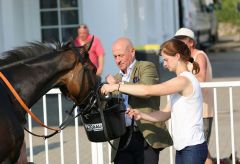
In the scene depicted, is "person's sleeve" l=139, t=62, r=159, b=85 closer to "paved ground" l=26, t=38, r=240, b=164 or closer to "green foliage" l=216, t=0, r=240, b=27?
"paved ground" l=26, t=38, r=240, b=164

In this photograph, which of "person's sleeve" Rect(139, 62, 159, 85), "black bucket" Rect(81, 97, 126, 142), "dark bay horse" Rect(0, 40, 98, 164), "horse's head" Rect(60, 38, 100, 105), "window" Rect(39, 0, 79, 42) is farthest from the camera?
"window" Rect(39, 0, 79, 42)

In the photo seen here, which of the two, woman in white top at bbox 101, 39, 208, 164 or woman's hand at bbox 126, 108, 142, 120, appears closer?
woman in white top at bbox 101, 39, 208, 164

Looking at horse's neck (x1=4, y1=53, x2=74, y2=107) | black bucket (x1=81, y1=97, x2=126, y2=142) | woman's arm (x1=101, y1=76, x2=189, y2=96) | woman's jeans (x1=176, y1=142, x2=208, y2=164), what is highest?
horse's neck (x1=4, y1=53, x2=74, y2=107)

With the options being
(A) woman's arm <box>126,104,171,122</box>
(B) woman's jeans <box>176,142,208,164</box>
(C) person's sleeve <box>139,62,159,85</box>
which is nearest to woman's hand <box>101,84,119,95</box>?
(A) woman's arm <box>126,104,171,122</box>

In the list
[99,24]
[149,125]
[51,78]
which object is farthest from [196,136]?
[99,24]

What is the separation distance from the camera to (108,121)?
6449 mm

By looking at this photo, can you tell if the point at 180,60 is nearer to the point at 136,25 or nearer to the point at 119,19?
the point at 119,19

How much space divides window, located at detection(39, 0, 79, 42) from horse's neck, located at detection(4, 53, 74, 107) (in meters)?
12.4

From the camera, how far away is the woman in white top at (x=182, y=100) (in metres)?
6.19

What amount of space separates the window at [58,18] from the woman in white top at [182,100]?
12389 mm

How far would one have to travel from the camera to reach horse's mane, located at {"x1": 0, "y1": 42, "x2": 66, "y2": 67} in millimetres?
6176

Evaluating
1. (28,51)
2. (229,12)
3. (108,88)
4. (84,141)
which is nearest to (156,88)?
(108,88)

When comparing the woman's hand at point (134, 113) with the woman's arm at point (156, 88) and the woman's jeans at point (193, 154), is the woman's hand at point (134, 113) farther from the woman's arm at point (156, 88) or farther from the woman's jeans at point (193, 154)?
the woman's jeans at point (193, 154)

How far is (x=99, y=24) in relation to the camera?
17672 mm
